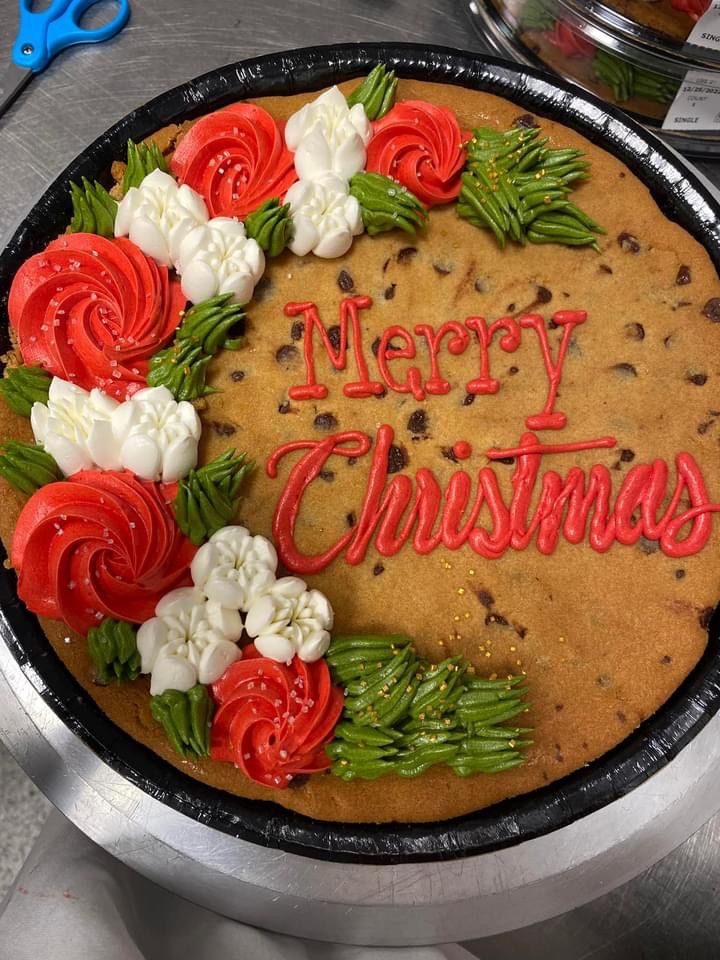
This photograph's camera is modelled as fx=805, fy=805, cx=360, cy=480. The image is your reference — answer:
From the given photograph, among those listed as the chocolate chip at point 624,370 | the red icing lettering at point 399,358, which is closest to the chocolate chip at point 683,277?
the chocolate chip at point 624,370

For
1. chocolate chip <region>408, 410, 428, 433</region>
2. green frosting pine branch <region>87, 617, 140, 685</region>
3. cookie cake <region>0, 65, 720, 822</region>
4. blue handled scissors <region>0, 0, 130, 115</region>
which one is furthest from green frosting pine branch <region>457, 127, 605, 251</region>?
blue handled scissors <region>0, 0, 130, 115</region>

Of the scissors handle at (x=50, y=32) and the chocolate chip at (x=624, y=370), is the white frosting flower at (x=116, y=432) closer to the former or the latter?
the chocolate chip at (x=624, y=370)

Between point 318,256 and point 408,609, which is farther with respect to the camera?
point 318,256

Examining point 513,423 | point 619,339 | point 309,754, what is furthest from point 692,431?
point 309,754

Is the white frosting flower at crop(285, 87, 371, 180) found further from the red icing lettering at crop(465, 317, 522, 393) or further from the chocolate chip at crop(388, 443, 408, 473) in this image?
the chocolate chip at crop(388, 443, 408, 473)

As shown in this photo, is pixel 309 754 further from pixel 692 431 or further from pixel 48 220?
pixel 48 220

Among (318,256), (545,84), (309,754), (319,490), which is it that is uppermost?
(545,84)

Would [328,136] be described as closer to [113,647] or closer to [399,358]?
[399,358]
